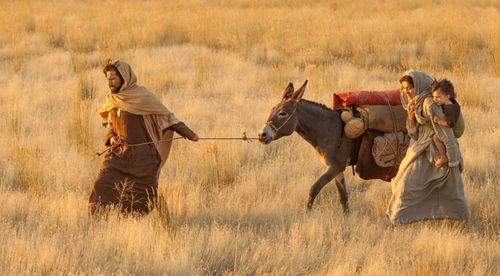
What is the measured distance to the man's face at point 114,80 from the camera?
570 cm

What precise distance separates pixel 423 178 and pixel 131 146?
101 inches

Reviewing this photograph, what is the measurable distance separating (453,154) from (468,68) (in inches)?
311

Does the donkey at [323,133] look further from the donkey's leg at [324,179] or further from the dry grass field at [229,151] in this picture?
the dry grass field at [229,151]

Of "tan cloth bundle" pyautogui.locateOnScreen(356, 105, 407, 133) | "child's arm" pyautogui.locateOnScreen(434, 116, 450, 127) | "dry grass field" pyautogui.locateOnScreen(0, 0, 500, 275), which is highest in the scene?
"child's arm" pyautogui.locateOnScreen(434, 116, 450, 127)

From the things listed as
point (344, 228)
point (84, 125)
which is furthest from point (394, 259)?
point (84, 125)

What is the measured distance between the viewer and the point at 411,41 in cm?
1496

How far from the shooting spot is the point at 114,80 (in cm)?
573

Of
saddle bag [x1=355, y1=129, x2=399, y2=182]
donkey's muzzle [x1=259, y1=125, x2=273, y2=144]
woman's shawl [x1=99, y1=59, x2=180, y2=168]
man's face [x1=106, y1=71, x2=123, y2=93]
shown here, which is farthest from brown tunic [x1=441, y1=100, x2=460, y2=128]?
man's face [x1=106, y1=71, x2=123, y2=93]

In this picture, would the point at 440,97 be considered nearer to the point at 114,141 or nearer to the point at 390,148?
the point at 390,148

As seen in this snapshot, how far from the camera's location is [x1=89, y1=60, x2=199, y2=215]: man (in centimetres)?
575

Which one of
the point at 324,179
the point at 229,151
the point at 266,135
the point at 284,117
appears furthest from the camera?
the point at 229,151

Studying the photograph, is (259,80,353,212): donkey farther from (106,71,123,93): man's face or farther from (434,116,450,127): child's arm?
(106,71,123,93): man's face

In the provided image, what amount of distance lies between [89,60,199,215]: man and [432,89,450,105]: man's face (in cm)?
208

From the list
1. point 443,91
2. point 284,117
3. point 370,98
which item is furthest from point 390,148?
point 284,117
